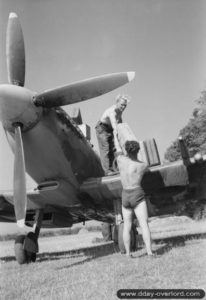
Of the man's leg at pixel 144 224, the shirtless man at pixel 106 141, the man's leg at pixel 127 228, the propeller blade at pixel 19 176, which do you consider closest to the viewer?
the man's leg at pixel 144 224

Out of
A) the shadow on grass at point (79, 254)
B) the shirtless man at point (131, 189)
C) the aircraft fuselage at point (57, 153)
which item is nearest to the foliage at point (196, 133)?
the shadow on grass at point (79, 254)

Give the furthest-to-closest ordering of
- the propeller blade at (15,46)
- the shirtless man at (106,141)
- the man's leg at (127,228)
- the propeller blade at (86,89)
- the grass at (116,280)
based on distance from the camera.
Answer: the shirtless man at (106,141) → the propeller blade at (15,46) → the propeller blade at (86,89) → the man's leg at (127,228) → the grass at (116,280)

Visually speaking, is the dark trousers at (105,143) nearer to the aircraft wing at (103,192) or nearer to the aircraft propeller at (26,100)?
the aircraft wing at (103,192)

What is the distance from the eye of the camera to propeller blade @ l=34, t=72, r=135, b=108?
6.50m

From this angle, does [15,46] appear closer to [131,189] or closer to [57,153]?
[57,153]

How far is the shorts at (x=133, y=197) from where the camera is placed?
5.41 meters

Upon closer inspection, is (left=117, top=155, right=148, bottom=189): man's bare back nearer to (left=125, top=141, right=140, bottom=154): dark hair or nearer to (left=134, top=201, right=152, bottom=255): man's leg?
(left=125, top=141, right=140, bottom=154): dark hair

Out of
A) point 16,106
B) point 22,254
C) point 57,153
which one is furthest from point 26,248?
point 16,106

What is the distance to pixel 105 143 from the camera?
311 inches

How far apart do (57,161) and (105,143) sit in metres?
1.37

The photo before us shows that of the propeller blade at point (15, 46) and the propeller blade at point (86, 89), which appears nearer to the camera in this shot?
the propeller blade at point (86, 89)

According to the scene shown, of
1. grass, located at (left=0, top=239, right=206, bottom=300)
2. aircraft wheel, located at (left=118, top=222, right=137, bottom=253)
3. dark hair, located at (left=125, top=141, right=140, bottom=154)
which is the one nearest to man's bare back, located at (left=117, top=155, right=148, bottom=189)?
dark hair, located at (left=125, top=141, right=140, bottom=154)

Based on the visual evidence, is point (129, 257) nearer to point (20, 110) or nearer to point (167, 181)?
point (167, 181)

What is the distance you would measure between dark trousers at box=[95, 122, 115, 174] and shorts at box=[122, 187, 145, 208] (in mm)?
2436
